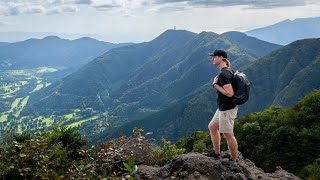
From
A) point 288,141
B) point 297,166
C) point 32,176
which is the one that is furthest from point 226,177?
point 288,141

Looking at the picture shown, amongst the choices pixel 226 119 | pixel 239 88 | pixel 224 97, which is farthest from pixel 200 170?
pixel 239 88

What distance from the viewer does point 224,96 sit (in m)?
11.4

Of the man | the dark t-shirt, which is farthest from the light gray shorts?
the dark t-shirt

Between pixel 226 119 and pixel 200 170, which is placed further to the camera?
pixel 200 170

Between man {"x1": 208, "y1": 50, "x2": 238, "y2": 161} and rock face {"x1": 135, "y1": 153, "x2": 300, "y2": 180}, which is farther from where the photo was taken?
rock face {"x1": 135, "y1": 153, "x2": 300, "y2": 180}

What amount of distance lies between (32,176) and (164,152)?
35.5ft

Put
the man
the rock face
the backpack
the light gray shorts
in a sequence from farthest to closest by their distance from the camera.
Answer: the light gray shorts < the rock face < the backpack < the man

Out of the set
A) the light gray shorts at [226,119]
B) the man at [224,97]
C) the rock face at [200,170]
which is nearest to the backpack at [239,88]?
the man at [224,97]

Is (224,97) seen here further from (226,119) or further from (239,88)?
(226,119)

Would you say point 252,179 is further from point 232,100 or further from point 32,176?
point 32,176

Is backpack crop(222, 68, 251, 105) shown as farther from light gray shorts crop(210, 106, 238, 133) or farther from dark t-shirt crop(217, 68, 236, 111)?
light gray shorts crop(210, 106, 238, 133)

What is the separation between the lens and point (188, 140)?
6650 cm

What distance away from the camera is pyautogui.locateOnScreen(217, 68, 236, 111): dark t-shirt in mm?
11055

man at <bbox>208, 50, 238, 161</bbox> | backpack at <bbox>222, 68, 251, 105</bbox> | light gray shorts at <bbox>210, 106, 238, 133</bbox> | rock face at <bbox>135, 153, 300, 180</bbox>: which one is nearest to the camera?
man at <bbox>208, 50, 238, 161</bbox>
